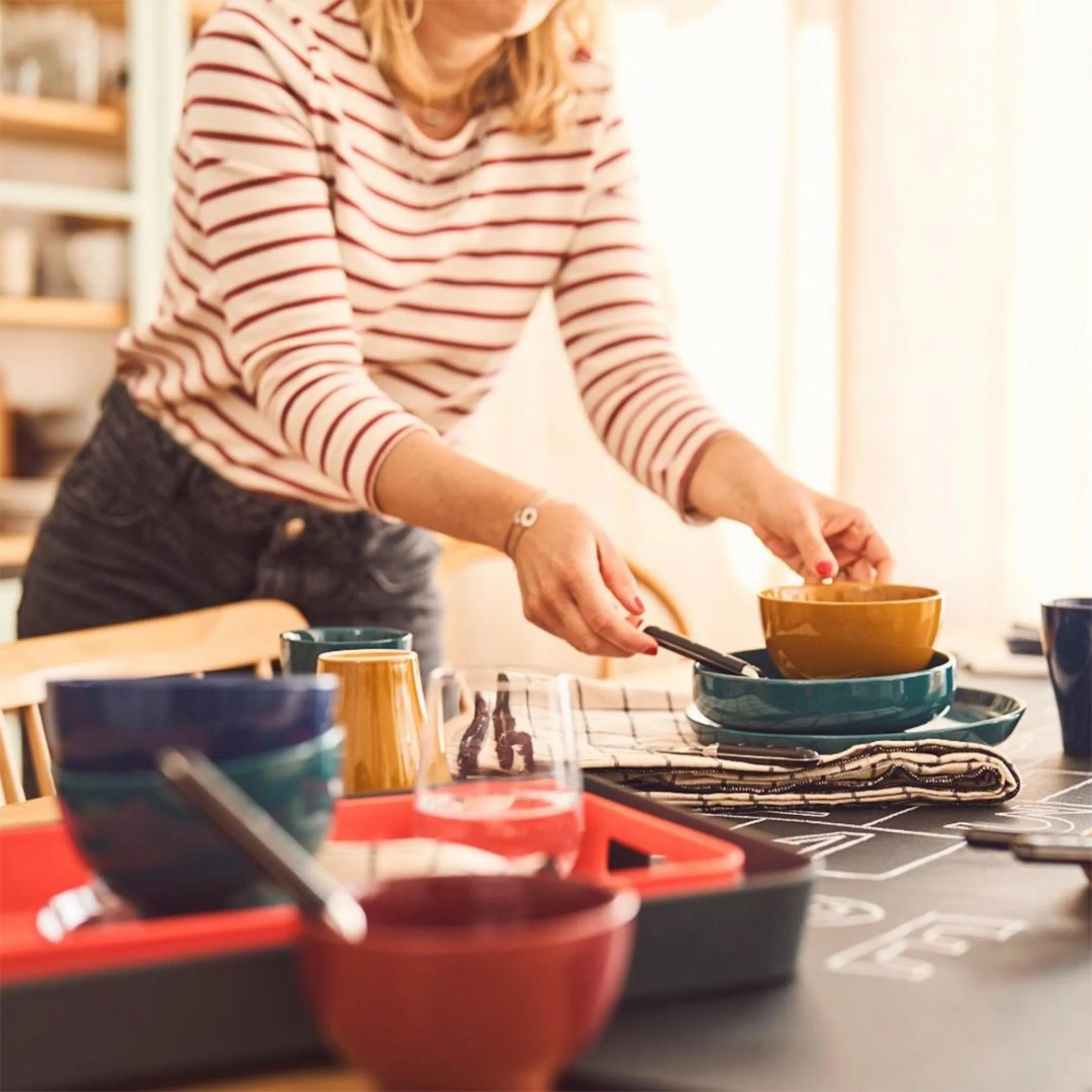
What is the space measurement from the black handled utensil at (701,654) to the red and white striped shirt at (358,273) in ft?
1.02

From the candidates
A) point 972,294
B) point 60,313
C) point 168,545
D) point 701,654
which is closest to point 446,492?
point 701,654

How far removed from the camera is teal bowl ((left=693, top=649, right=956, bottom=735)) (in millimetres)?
1086

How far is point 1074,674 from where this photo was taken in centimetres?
124

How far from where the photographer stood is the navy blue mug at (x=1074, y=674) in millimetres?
1232

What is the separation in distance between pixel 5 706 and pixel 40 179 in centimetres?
216

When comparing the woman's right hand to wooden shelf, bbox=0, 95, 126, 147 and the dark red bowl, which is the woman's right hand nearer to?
the dark red bowl

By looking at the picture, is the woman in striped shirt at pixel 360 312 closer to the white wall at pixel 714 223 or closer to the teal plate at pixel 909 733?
the teal plate at pixel 909 733

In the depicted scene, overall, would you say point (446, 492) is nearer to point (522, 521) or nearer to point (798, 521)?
point (522, 521)

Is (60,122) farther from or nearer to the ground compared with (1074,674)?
farther from the ground

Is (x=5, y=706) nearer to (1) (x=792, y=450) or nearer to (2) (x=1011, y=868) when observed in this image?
(2) (x=1011, y=868)

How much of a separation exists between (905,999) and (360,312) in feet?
3.61

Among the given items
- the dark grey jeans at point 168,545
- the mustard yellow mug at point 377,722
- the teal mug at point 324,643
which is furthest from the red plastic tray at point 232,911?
the dark grey jeans at point 168,545

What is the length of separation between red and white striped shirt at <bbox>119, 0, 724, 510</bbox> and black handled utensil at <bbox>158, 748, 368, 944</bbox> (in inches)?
31.3

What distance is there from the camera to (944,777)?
1.02m
